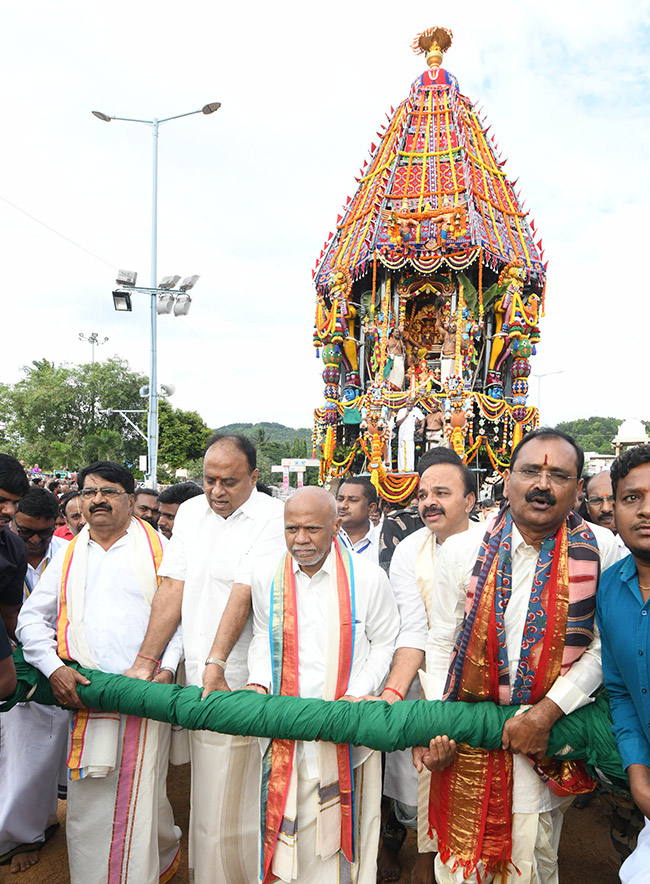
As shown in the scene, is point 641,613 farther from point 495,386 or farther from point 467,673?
point 495,386

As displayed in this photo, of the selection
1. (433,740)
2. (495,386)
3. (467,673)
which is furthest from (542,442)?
(495,386)

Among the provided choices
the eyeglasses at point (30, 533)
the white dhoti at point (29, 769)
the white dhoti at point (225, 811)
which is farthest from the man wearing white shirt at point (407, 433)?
the white dhoti at point (225, 811)

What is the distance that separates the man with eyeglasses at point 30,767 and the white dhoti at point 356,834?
1.68 m

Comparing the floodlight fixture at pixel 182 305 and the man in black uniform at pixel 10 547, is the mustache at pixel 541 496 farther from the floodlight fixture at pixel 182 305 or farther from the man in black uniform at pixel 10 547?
the floodlight fixture at pixel 182 305

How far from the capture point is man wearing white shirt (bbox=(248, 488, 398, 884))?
2246 millimetres

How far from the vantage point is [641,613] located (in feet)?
6.06

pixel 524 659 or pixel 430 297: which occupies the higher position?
pixel 430 297

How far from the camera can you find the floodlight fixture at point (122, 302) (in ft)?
39.1

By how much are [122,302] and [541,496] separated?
1154 cm

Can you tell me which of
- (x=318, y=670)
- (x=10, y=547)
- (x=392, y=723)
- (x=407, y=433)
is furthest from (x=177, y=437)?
(x=392, y=723)

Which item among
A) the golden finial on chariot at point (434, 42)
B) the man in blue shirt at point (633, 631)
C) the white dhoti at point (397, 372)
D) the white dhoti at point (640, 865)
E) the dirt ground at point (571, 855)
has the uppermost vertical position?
the golden finial on chariot at point (434, 42)

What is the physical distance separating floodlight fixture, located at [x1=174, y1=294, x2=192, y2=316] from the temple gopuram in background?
551cm

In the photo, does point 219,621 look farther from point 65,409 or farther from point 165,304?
point 65,409

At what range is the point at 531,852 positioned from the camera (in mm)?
2164
